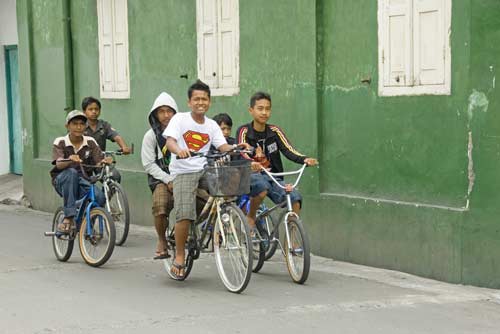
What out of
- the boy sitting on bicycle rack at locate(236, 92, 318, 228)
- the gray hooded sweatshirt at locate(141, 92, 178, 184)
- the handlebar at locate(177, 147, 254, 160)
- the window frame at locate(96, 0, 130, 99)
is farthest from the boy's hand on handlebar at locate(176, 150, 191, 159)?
the window frame at locate(96, 0, 130, 99)

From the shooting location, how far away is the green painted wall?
901 centimetres

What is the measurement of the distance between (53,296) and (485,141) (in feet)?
13.4

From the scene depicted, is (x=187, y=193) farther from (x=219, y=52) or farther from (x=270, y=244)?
(x=219, y=52)

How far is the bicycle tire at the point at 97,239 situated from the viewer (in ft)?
32.5

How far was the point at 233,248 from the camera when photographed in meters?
8.45

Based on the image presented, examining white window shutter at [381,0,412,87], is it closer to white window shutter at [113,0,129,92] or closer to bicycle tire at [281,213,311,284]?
bicycle tire at [281,213,311,284]

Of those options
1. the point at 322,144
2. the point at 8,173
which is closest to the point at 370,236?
the point at 322,144

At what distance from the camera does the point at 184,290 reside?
888cm

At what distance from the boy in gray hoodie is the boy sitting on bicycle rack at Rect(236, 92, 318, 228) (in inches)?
31.3

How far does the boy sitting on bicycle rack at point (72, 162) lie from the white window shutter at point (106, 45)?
465 centimetres

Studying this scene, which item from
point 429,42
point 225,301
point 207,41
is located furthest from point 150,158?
point 207,41

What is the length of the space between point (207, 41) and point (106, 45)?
2802 millimetres

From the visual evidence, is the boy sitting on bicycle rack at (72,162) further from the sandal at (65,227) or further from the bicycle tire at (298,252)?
the bicycle tire at (298,252)

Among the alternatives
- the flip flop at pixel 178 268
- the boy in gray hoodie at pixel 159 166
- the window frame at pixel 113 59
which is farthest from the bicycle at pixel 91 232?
the window frame at pixel 113 59
